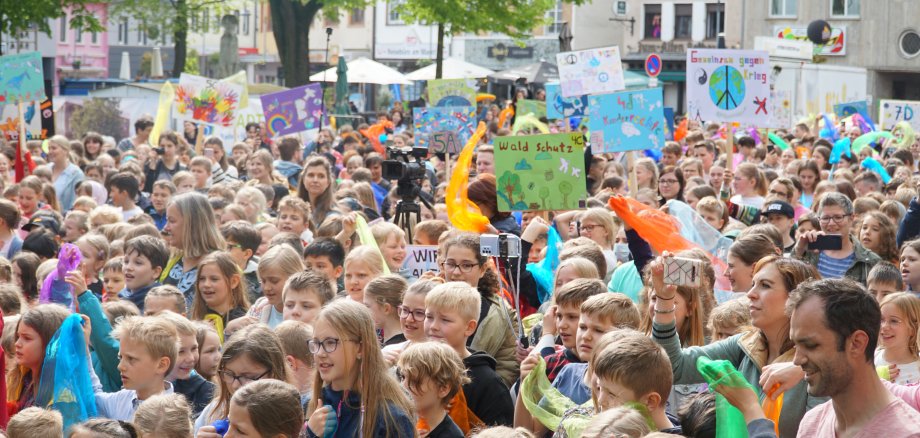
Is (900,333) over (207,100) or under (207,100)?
under

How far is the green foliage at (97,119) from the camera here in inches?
1036

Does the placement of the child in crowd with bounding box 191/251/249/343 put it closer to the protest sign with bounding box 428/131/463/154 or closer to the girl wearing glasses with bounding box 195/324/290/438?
the girl wearing glasses with bounding box 195/324/290/438

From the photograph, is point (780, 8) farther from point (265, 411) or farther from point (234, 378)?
point (265, 411)

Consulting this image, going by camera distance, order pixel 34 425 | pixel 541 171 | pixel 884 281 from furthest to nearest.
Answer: pixel 541 171 → pixel 884 281 → pixel 34 425

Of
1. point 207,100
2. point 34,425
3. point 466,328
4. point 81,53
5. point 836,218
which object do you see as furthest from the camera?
point 81,53

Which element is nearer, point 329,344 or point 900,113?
point 329,344

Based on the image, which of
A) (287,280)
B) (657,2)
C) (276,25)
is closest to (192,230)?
(287,280)

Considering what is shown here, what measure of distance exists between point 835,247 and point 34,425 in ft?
17.6

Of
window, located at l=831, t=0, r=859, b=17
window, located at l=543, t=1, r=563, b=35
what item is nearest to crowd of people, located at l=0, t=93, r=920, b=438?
window, located at l=831, t=0, r=859, b=17

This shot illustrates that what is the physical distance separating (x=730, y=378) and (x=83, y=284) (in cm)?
371

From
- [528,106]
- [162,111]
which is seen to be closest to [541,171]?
[528,106]

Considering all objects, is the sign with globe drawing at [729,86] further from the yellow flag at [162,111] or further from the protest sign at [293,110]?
the yellow flag at [162,111]

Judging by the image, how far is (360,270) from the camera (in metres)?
7.52

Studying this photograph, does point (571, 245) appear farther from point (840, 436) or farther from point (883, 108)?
point (883, 108)
